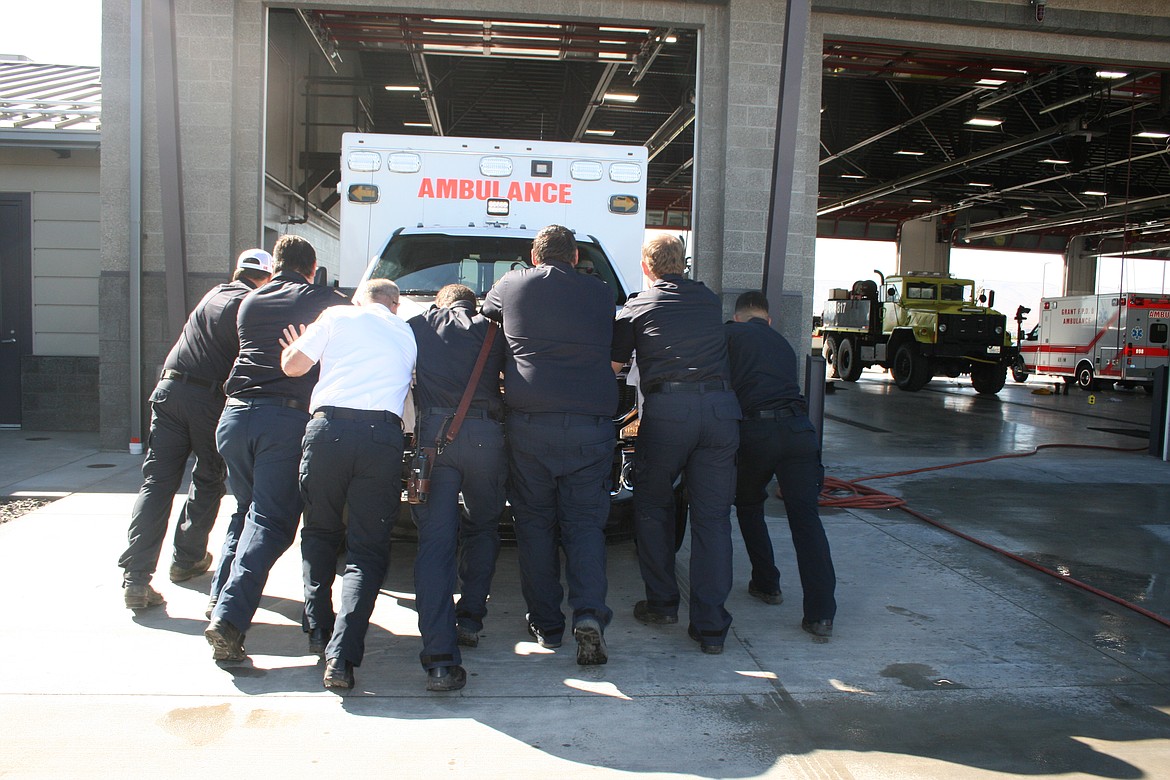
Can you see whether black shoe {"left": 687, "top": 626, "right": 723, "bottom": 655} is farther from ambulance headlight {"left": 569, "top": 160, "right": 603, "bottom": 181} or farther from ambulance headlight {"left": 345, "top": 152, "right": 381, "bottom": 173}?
ambulance headlight {"left": 345, "top": 152, "right": 381, "bottom": 173}

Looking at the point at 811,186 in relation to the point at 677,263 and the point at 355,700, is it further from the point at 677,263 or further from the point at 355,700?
the point at 355,700

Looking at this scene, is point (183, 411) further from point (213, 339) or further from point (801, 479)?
point (801, 479)

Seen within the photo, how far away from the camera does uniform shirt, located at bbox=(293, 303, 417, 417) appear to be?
384 centimetres

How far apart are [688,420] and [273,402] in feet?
6.18

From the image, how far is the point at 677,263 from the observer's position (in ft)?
14.9

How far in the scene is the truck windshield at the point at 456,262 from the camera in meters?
6.32

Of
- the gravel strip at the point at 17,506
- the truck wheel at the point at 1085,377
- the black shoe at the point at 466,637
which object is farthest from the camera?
the truck wheel at the point at 1085,377

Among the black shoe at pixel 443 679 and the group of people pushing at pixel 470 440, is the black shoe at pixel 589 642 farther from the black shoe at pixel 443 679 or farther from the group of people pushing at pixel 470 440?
the black shoe at pixel 443 679

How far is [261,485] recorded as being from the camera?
402 centimetres

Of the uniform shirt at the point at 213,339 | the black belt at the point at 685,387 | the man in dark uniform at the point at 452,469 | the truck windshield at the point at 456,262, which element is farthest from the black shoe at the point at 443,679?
the truck windshield at the point at 456,262

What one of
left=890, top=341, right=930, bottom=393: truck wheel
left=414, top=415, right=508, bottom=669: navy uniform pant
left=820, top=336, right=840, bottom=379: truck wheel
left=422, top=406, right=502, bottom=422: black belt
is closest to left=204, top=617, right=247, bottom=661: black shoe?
left=414, top=415, right=508, bottom=669: navy uniform pant

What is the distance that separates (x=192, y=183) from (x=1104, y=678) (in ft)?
28.7

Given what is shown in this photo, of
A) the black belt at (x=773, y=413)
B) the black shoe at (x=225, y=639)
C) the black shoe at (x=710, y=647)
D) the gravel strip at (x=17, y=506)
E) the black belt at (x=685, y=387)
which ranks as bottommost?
the black shoe at (x=710, y=647)

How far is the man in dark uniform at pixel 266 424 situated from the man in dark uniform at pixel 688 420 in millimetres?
1497
